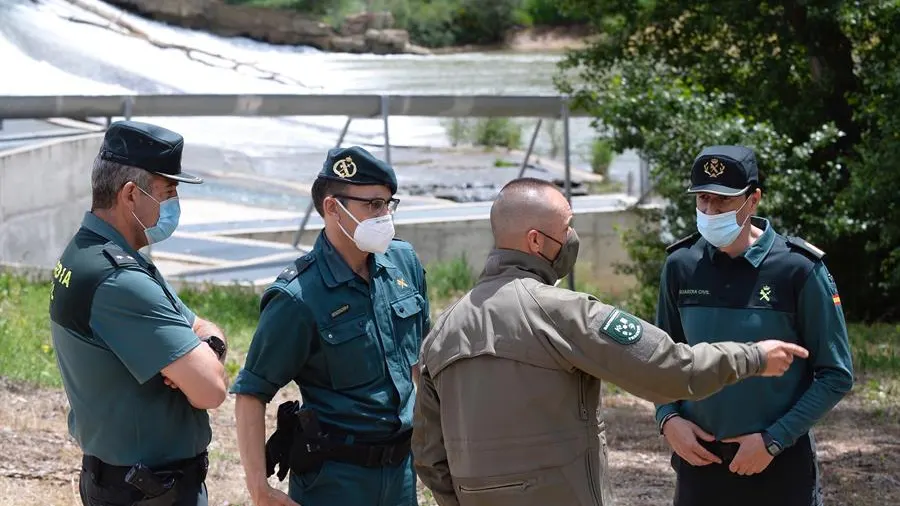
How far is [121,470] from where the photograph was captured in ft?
10.6

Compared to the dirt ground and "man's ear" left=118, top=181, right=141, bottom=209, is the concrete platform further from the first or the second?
"man's ear" left=118, top=181, right=141, bottom=209

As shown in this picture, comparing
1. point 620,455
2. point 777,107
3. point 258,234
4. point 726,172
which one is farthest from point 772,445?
point 258,234

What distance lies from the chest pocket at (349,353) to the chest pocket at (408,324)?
0.43 ft

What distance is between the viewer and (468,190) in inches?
848

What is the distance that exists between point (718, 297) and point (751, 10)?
25.7 ft

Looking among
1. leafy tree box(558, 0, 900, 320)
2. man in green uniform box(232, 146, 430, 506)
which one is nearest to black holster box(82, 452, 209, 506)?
man in green uniform box(232, 146, 430, 506)

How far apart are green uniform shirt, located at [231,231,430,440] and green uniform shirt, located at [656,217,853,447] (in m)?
0.90

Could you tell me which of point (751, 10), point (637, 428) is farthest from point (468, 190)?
point (637, 428)

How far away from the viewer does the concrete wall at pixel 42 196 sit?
11945 millimetres

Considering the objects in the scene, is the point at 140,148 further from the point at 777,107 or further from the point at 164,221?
the point at 777,107

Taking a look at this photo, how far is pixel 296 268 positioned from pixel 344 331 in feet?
0.77

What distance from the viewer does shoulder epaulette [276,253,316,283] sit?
3.39 meters

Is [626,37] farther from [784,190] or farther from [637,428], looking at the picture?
[637,428]

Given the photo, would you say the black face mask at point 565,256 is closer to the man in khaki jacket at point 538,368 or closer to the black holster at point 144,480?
the man in khaki jacket at point 538,368
